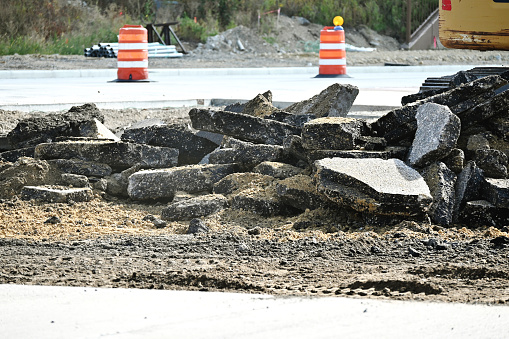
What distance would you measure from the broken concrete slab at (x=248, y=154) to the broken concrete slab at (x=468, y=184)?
1.63 m

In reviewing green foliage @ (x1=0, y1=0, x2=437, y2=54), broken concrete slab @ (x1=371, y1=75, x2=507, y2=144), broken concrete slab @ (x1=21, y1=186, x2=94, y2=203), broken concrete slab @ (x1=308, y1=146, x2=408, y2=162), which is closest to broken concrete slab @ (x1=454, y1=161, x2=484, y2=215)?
broken concrete slab @ (x1=308, y1=146, x2=408, y2=162)

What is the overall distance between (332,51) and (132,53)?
4920 millimetres

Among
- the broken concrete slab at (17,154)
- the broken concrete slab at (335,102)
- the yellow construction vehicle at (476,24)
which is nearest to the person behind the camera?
the broken concrete slab at (17,154)

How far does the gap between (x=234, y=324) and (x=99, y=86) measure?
12574 millimetres

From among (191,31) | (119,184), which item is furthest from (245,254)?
(191,31)

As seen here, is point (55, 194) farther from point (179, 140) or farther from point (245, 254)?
point (245, 254)

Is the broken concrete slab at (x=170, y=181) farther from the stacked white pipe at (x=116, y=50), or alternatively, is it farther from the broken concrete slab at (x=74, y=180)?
the stacked white pipe at (x=116, y=50)

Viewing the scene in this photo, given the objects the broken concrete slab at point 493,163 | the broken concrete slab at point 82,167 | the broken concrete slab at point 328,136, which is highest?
the broken concrete slab at point 328,136

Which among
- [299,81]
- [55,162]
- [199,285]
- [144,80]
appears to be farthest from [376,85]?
[199,285]

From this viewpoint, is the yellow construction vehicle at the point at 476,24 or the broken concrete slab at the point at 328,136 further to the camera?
the yellow construction vehicle at the point at 476,24

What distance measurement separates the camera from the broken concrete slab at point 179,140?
277 inches

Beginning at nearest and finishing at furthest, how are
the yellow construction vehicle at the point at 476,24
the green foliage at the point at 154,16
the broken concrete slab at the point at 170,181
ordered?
the broken concrete slab at the point at 170,181 < the yellow construction vehicle at the point at 476,24 < the green foliage at the point at 154,16

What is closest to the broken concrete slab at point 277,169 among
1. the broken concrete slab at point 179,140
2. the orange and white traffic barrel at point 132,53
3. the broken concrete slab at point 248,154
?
the broken concrete slab at point 248,154

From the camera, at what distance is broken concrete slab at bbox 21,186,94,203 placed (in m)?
6.08
